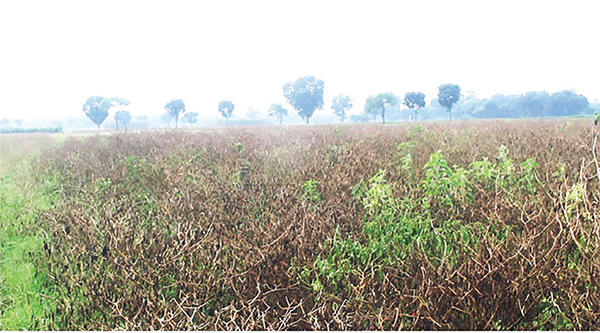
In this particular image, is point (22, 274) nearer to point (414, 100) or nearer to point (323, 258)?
point (323, 258)

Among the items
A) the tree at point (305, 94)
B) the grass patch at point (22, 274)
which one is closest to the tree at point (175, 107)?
the tree at point (305, 94)

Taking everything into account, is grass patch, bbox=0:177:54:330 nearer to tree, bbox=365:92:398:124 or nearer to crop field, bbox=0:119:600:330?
crop field, bbox=0:119:600:330

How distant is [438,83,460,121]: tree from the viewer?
24.0 m

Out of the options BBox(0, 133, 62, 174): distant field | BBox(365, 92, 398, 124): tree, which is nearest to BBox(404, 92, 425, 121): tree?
BBox(365, 92, 398, 124): tree

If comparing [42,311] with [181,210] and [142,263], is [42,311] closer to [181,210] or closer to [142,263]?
[142,263]

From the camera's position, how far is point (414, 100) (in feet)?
120

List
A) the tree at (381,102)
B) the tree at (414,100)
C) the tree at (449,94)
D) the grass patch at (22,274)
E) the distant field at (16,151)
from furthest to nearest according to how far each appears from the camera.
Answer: the tree at (381,102)
the tree at (414,100)
the tree at (449,94)
the distant field at (16,151)
the grass patch at (22,274)

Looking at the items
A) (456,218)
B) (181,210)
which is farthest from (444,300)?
(181,210)

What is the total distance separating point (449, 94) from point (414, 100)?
1259 cm

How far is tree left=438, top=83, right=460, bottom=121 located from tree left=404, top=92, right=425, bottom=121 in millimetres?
9247

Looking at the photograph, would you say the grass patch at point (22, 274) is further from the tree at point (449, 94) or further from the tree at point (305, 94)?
the tree at point (305, 94)

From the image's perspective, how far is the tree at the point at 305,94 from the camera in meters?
38.8

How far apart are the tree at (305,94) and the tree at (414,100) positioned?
877cm

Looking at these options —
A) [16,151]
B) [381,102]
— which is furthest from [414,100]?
[16,151]
